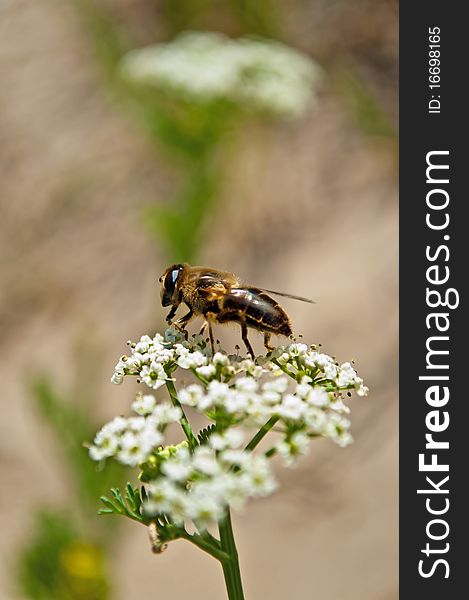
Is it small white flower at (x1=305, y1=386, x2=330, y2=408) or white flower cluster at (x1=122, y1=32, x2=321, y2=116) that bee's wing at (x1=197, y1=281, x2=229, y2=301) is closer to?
small white flower at (x1=305, y1=386, x2=330, y2=408)

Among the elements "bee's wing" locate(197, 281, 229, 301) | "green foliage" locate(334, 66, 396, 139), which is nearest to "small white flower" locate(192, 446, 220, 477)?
"bee's wing" locate(197, 281, 229, 301)

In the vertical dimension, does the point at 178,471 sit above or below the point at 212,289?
below

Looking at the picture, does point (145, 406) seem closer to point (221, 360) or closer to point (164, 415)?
point (164, 415)

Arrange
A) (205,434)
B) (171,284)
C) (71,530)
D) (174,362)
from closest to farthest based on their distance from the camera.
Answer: (205,434), (174,362), (171,284), (71,530)

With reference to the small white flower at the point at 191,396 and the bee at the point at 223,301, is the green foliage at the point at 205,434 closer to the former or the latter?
the small white flower at the point at 191,396

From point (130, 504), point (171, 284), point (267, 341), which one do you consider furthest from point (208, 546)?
point (171, 284)

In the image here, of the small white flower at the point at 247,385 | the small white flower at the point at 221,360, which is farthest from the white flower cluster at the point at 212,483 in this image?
the small white flower at the point at 221,360

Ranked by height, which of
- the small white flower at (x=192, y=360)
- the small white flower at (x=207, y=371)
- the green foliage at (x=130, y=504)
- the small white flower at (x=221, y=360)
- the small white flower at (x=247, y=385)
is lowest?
the green foliage at (x=130, y=504)

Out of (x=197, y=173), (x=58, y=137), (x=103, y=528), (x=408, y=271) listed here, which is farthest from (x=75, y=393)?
(x=58, y=137)
